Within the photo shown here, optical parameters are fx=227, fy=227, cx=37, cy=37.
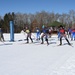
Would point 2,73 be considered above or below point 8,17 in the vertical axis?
below

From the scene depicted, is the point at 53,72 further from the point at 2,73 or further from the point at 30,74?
the point at 2,73

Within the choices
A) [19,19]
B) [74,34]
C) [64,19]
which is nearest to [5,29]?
[19,19]

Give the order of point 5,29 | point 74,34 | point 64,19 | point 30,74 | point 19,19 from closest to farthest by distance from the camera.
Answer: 1. point 30,74
2. point 74,34
3. point 5,29
4. point 64,19
5. point 19,19

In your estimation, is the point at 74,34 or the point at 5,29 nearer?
the point at 74,34

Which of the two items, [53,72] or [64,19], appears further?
[64,19]

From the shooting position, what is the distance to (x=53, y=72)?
6.04 m

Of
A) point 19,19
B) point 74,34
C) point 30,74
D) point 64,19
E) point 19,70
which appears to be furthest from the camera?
point 19,19

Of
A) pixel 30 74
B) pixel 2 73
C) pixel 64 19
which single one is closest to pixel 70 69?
pixel 30 74

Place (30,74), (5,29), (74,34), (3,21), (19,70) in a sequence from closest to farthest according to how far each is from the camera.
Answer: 1. (30,74)
2. (19,70)
3. (74,34)
4. (5,29)
5. (3,21)

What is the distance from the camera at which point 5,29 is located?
65062mm

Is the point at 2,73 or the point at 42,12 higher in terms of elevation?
the point at 42,12

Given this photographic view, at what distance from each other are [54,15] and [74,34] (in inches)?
2130

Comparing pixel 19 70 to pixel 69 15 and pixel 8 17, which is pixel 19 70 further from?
pixel 69 15

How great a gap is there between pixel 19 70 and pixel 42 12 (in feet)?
237
